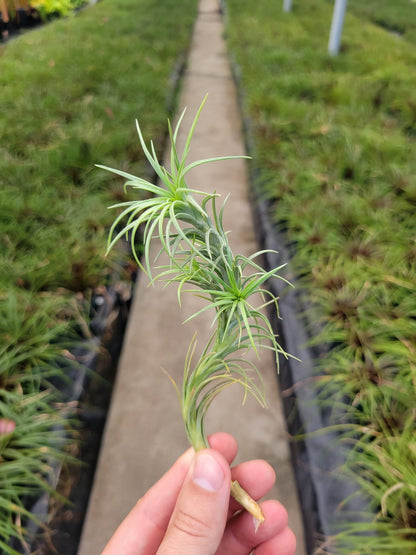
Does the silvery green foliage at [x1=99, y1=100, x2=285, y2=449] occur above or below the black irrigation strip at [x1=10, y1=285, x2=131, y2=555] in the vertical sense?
above

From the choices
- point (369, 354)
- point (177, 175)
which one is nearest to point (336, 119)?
point (369, 354)

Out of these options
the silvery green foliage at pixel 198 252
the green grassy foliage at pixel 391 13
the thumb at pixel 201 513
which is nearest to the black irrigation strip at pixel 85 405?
the thumb at pixel 201 513

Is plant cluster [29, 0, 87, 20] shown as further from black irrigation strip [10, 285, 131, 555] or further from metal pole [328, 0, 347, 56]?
black irrigation strip [10, 285, 131, 555]

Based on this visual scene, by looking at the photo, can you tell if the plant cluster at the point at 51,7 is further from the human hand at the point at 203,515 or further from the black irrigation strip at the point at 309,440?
the human hand at the point at 203,515

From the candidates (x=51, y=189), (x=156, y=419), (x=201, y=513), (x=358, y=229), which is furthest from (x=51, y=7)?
(x=201, y=513)

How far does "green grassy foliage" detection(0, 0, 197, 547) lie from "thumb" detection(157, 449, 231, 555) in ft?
2.03

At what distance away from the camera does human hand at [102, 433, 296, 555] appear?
0.76 meters

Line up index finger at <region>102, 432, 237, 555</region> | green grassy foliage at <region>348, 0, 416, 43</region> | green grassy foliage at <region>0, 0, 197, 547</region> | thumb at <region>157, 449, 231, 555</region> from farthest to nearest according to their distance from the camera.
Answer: green grassy foliage at <region>348, 0, 416, 43</region> → green grassy foliage at <region>0, 0, 197, 547</region> → index finger at <region>102, 432, 237, 555</region> → thumb at <region>157, 449, 231, 555</region>

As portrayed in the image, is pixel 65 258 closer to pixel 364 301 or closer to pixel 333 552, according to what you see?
pixel 364 301

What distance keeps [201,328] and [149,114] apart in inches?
85.8

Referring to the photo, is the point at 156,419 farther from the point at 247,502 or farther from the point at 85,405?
the point at 247,502

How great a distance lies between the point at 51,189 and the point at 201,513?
1.97 metres

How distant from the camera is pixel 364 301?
167cm

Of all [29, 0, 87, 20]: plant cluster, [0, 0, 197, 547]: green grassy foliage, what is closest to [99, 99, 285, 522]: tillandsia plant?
[0, 0, 197, 547]: green grassy foliage
